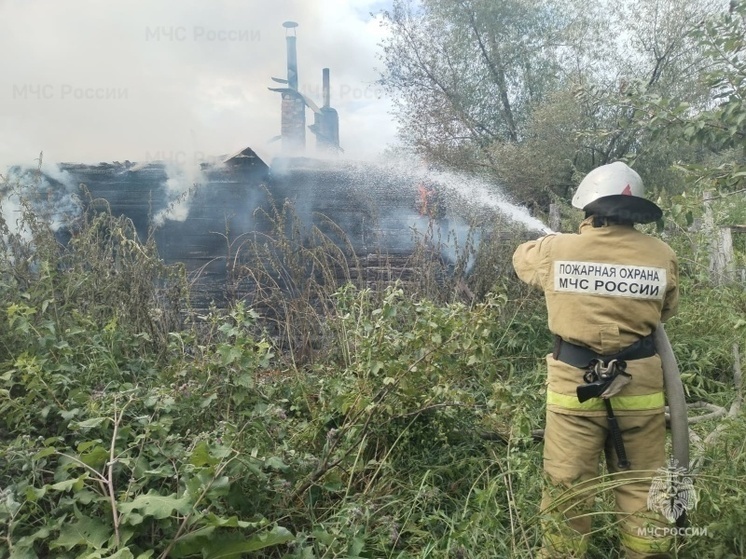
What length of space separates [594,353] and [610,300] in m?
0.26

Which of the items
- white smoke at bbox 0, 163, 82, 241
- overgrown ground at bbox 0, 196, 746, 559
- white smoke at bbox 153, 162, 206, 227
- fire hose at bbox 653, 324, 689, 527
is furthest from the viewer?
white smoke at bbox 153, 162, 206, 227

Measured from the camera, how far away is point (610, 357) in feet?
8.82

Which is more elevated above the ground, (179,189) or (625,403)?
(179,189)

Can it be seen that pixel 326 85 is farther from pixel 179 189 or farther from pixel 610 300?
pixel 610 300

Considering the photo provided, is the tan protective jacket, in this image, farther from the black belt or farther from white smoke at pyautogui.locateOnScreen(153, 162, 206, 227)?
white smoke at pyautogui.locateOnScreen(153, 162, 206, 227)

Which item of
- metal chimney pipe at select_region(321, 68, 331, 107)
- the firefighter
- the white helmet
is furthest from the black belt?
metal chimney pipe at select_region(321, 68, 331, 107)

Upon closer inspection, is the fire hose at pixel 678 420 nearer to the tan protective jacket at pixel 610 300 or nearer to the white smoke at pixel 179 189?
the tan protective jacket at pixel 610 300

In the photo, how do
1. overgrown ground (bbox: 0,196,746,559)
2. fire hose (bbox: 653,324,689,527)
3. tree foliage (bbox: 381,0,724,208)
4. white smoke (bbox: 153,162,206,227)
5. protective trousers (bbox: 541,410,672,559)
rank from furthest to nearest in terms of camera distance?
tree foliage (bbox: 381,0,724,208)
white smoke (bbox: 153,162,206,227)
fire hose (bbox: 653,324,689,527)
protective trousers (bbox: 541,410,672,559)
overgrown ground (bbox: 0,196,746,559)

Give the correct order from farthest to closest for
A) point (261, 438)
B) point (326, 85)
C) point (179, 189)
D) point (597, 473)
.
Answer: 1. point (326, 85)
2. point (179, 189)
3. point (261, 438)
4. point (597, 473)

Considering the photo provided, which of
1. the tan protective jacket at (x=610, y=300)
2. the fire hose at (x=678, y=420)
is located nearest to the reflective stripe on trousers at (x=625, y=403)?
the tan protective jacket at (x=610, y=300)

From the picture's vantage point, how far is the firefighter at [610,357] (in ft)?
8.75

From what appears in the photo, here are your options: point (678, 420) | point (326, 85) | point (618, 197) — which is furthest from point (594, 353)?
point (326, 85)

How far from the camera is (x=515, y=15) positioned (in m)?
13.0

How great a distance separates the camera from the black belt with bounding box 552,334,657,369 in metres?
2.69
